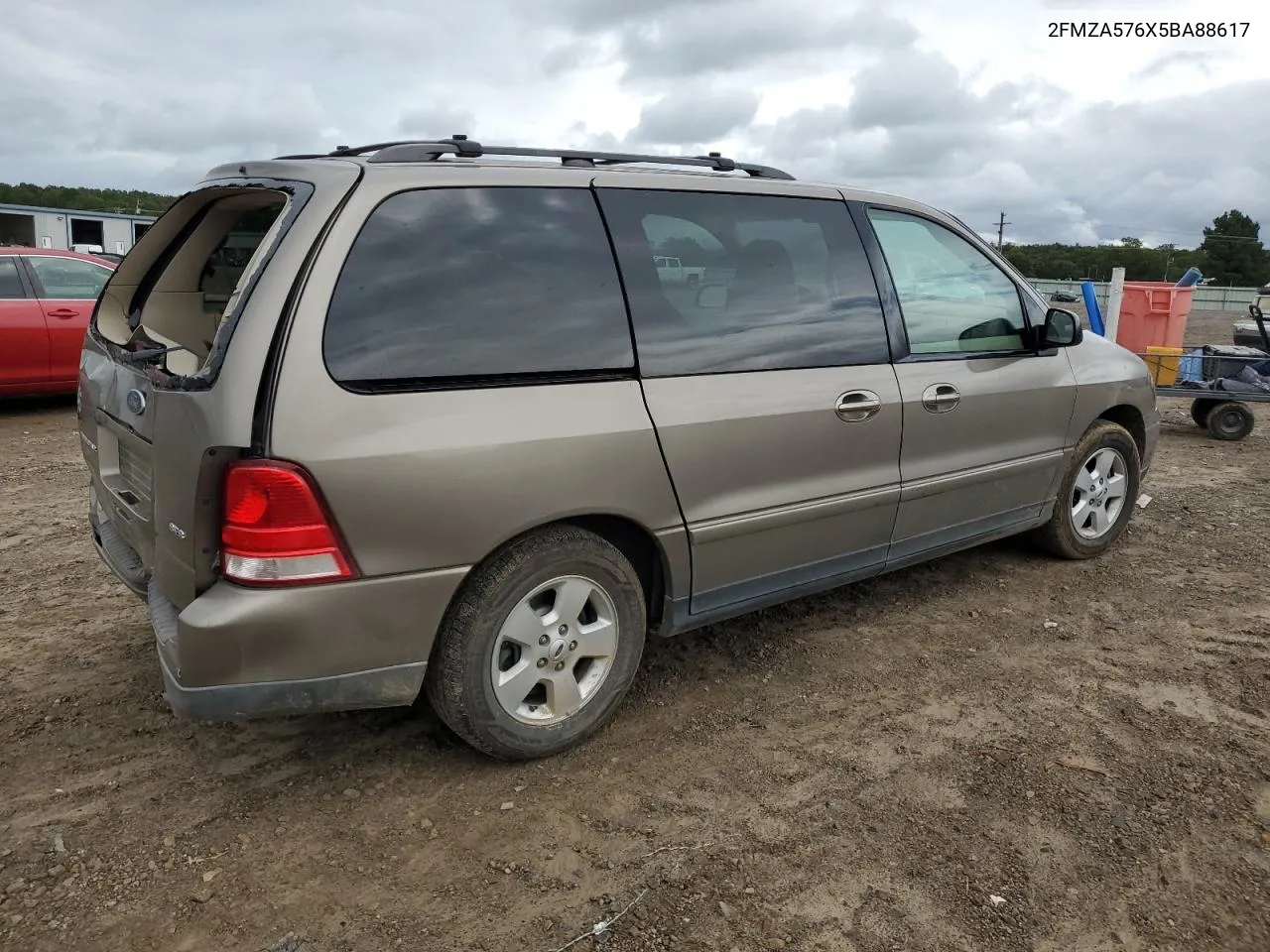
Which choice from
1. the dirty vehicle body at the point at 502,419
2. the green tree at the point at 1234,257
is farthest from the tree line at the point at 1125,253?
the dirty vehicle body at the point at 502,419

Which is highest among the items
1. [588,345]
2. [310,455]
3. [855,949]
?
[588,345]

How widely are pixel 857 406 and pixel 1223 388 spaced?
663 centimetres

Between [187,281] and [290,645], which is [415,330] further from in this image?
[187,281]

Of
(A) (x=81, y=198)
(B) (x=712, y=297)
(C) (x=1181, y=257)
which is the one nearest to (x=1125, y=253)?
(C) (x=1181, y=257)

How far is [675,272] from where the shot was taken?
3.13 metres

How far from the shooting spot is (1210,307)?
151ft

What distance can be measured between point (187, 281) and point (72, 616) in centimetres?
161

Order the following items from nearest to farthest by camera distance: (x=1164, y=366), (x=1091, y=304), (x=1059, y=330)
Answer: (x=1059, y=330) < (x=1091, y=304) < (x=1164, y=366)

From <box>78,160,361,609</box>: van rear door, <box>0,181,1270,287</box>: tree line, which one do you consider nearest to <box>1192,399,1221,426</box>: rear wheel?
<box>78,160,361,609</box>: van rear door

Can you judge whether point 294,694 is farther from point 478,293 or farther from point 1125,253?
point 1125,253

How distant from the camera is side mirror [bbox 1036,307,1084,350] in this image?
4262mm

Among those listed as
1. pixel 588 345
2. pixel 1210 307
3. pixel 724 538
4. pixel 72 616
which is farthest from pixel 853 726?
pixel 1210 307

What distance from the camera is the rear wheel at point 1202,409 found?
343 inches

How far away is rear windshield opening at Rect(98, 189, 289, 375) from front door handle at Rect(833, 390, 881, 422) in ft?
6.73
